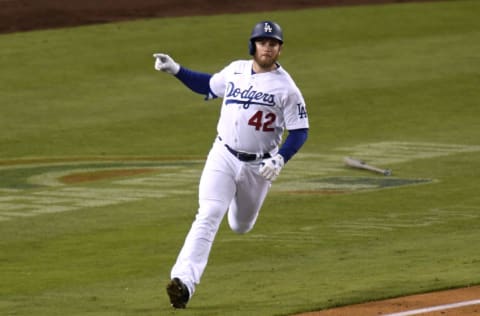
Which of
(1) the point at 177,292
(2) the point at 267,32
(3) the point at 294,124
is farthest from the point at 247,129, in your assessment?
(1) the point at 177,292

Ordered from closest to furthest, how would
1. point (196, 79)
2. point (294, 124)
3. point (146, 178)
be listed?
point (294, 124), point (196, 79), point (146, 178)

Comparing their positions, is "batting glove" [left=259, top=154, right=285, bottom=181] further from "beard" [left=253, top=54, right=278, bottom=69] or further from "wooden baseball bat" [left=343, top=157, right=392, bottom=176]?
"wooden baseball bat" [left=343, top=157, right=392, bottom=176]

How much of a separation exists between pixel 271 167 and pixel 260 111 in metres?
0.60

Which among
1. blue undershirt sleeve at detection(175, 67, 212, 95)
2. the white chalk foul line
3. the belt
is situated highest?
blue undershirt sleeve at detection(175, 67, 212, 95)

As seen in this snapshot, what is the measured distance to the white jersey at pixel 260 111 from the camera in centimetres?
1135

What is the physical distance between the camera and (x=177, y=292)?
10945 millimetres

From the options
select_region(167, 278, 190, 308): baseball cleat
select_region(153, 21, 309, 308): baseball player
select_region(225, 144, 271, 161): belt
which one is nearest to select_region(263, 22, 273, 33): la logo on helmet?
select_region(153, 21, 309, 308): baseball player

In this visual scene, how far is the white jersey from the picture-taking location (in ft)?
37.2

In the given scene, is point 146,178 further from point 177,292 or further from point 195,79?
point 177,292

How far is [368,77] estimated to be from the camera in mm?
30375

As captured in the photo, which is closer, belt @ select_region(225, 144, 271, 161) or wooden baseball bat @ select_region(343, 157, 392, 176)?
belt @ select_region(225, 144, 271, 161)

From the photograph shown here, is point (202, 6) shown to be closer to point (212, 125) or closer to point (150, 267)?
point (212, 125)

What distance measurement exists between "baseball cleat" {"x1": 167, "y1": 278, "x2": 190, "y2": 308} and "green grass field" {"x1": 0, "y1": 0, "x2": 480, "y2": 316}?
0.53 feet

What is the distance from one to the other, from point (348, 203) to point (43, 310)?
25.5 ft
